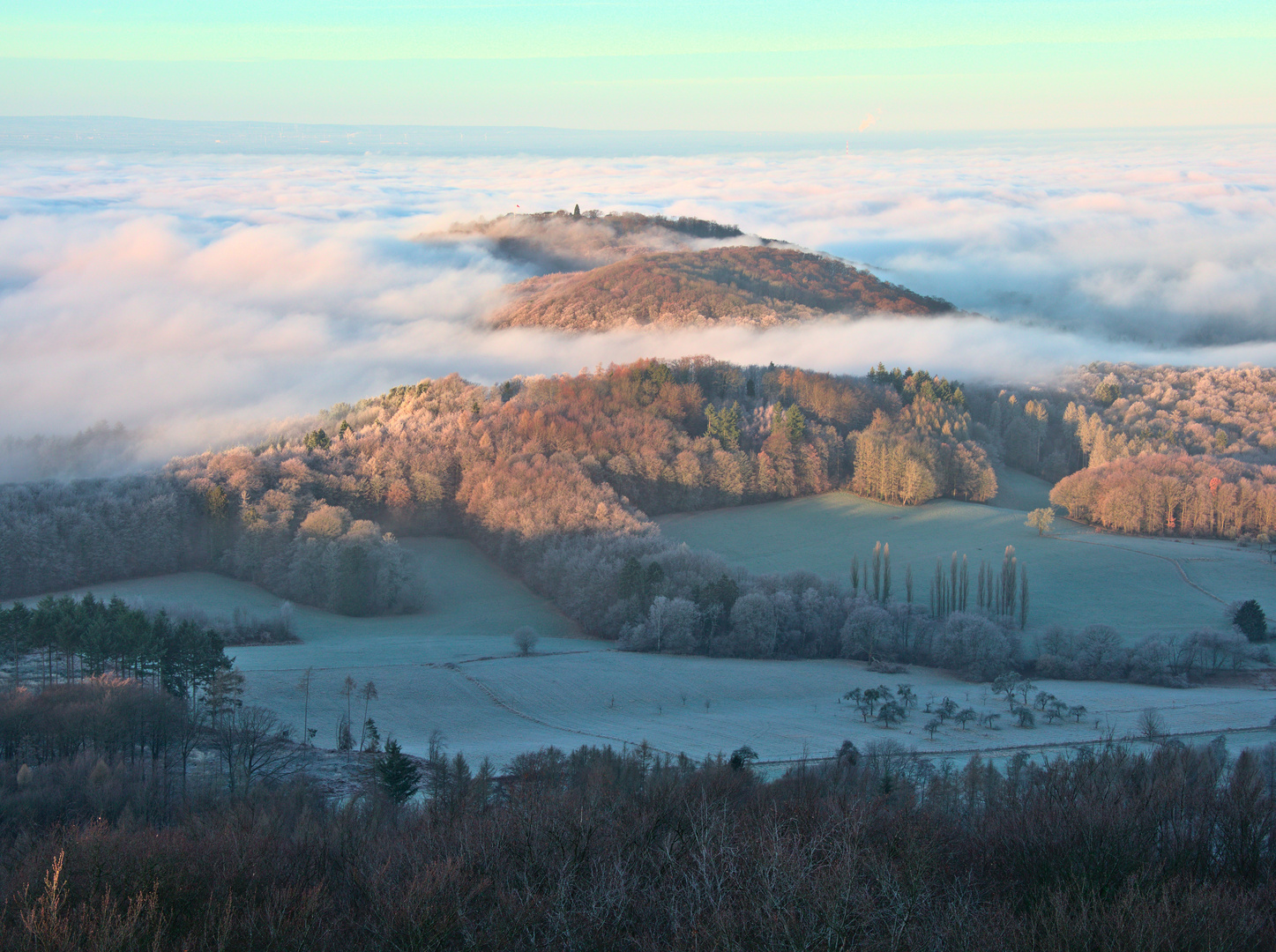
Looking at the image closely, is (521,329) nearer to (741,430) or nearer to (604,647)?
(741,430)

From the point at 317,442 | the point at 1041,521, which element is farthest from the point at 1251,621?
the point at 317,442

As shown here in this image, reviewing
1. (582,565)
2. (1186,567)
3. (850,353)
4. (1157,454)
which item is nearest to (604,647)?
(582,565)

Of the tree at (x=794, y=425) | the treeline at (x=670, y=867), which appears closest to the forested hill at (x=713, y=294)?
the tree at (x=794, y=425)

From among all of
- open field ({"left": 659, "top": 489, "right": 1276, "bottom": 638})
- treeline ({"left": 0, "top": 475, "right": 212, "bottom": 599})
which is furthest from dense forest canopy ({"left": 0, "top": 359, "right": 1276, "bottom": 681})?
open field ({"left": 659, "top": 489, "right": 1276, "bottom": 638})

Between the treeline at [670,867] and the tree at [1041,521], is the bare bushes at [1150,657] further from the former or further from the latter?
the treeline at [670,867]

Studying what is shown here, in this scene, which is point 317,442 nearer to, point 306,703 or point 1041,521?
point 306,703
